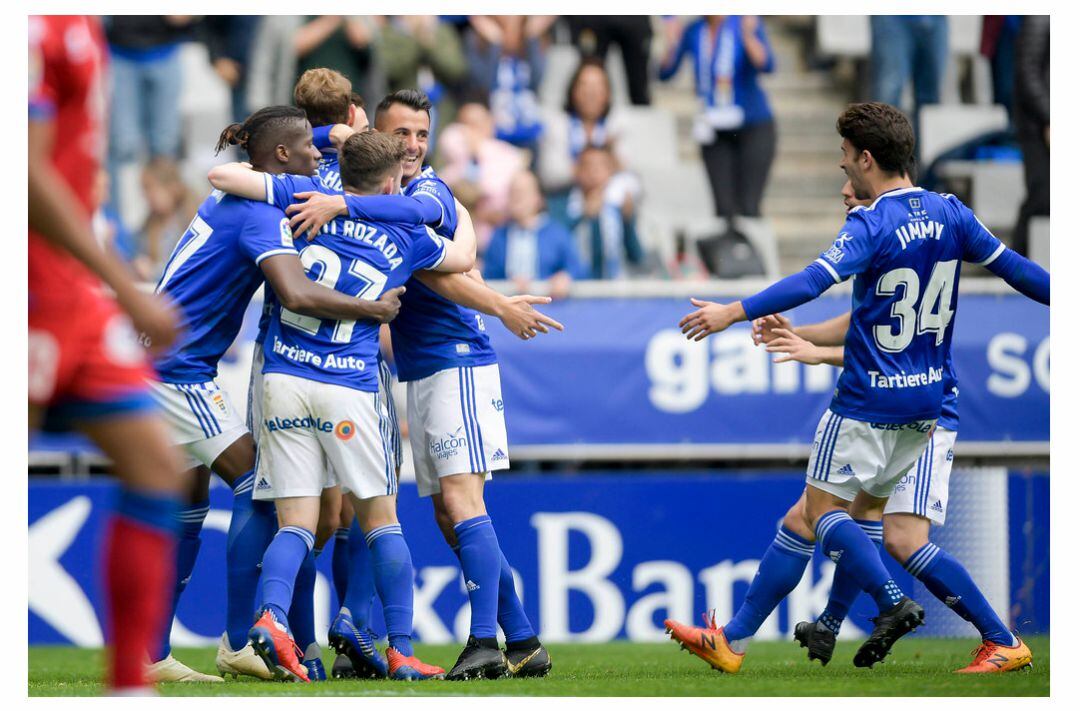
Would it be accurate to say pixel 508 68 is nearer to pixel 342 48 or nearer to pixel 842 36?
pixel 342 48

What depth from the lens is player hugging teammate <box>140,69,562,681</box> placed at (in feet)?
17.9

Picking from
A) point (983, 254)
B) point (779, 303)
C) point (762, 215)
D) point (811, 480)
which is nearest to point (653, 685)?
point (811, 480)

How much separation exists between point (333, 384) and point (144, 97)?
6864 millimetres

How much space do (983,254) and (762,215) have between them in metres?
6.34

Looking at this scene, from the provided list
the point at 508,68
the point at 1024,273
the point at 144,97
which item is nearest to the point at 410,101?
the point at 1024,273

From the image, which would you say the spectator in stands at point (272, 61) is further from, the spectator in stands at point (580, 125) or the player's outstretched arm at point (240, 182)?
the player's outstretched arm at point (240, 182)

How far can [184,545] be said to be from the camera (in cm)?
588

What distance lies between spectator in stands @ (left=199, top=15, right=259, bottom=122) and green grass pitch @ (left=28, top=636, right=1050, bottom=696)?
5.22m

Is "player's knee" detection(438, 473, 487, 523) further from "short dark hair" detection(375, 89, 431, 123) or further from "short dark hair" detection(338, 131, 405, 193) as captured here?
"short dark hair" detection(375, 89, 431, 123)

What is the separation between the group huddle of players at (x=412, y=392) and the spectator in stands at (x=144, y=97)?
5.84m

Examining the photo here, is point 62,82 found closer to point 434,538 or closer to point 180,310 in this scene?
point 180,310

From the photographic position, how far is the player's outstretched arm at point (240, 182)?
5586 mm

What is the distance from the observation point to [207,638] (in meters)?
9.29

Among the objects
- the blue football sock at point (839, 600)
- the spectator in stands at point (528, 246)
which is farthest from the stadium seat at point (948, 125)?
the blue football sock at point (839, 600)
